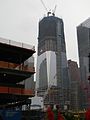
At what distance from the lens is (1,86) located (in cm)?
5775

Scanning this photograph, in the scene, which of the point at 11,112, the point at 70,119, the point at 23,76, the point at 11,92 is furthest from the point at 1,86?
the point at 11,112

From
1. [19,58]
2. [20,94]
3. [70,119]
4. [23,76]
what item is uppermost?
[19,58]

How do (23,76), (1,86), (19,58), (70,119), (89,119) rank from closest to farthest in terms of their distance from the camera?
(89,119) < (70,119) < (1,86) < (23,76) < (19,58)

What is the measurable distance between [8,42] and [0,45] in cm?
234

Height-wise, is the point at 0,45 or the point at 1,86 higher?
the point at 0,45

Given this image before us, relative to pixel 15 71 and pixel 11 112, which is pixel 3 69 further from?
pixel 11 112

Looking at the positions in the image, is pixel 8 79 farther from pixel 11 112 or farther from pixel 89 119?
pixel 89 119

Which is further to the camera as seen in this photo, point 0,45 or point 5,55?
point 5,55

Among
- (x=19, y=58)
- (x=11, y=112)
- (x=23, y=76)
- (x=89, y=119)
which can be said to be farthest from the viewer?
(x=19, y=58)

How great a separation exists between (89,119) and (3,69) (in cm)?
3824

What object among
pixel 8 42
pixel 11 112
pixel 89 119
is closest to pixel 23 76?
pixel 8 42

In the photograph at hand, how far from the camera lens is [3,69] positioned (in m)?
57.8

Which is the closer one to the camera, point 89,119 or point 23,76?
point 89,119

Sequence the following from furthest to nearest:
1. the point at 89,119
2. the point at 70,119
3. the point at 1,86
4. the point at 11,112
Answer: the point at 1,86 < the point at 70,119 < the point at 11,112 < the point at 89,119
